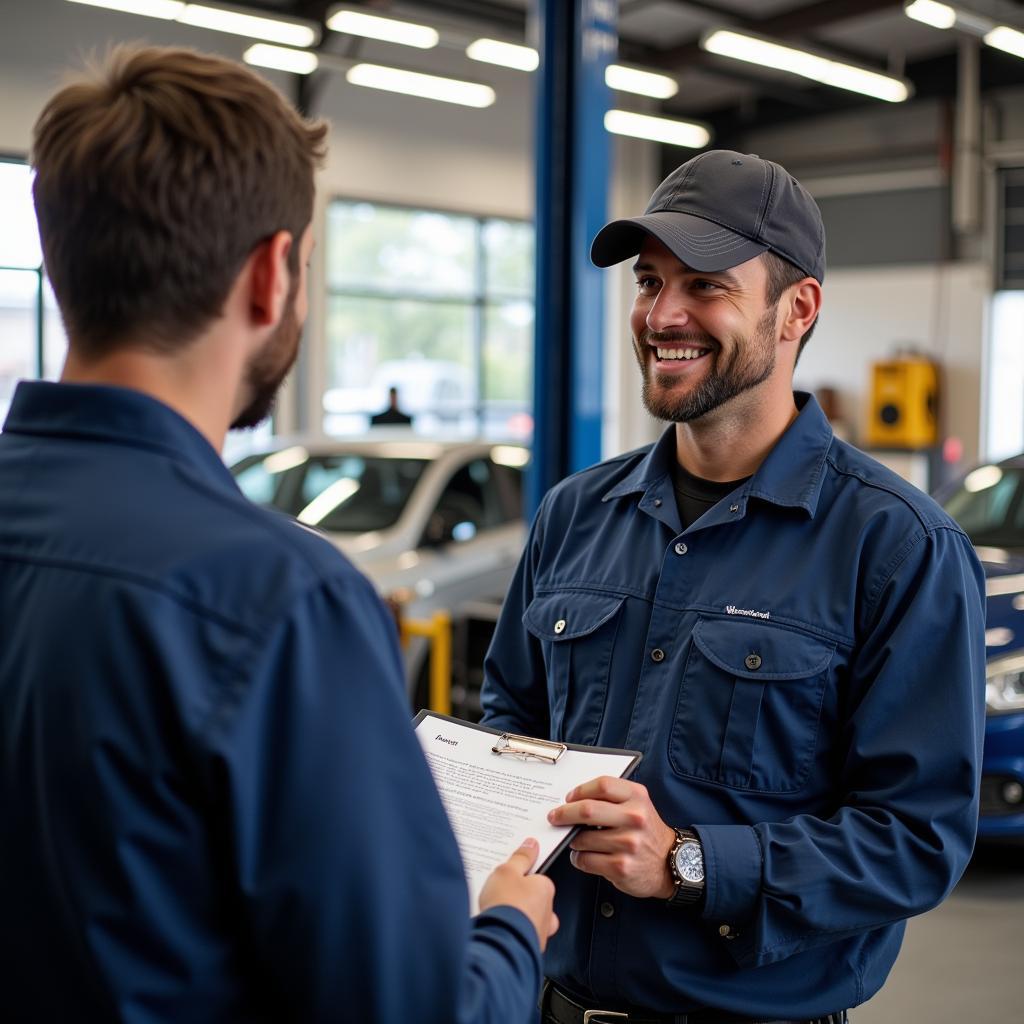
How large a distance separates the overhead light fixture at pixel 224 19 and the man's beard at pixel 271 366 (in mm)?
8521

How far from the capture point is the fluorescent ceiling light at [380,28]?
9273 mm

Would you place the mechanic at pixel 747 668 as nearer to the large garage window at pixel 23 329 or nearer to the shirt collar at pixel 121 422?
the shirt collar at pixel 121 422

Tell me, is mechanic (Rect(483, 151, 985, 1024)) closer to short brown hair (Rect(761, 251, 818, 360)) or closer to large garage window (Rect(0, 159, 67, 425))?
short brown hair (Rect(761, 251, 818, 360))

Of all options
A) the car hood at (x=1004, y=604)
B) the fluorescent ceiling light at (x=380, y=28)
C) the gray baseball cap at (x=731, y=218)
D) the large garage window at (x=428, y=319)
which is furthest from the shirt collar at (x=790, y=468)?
the large garage window at (x=428, y=319)

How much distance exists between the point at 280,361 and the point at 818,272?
1.14m

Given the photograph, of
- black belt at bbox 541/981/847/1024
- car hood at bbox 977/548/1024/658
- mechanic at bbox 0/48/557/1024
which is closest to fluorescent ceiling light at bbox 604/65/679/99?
car hood at bbox 977/548/1024/658

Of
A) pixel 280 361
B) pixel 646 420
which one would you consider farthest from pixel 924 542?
pixel 646 420

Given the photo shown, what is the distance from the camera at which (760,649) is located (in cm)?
176

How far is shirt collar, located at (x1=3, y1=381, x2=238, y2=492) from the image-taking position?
104 cm

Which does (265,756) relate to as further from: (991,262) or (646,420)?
(646,420)

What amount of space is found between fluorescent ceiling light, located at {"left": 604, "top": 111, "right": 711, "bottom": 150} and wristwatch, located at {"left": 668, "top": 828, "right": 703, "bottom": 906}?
11236 millimetres

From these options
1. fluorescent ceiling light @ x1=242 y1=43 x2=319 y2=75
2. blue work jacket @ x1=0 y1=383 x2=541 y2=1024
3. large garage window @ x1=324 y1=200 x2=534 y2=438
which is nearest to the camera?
Answer: blue work jacket @ x1=0 y1=383 x2=541 y2=1024

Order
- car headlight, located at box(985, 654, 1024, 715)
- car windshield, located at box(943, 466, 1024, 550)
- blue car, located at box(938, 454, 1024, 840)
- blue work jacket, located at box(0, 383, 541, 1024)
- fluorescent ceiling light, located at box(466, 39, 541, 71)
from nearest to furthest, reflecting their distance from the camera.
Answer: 1. blue work jacket, located at box(0, 383, 541, 1024)
2. blue car, located at box(938, 454, 1024, 840)
3. car headlight, located at box(985, 654, 1024, 715)
4. car windshield, located at box(943, 466, 1024, 550)
5. fluorescent ceiling light, located at box(466, 39, 541, 71)

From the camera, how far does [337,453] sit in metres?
6.88
